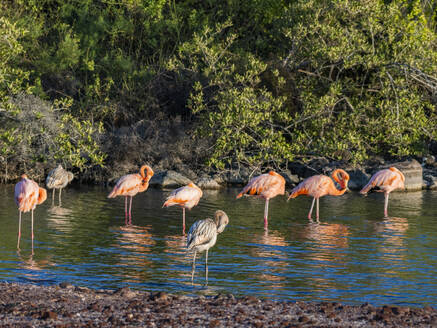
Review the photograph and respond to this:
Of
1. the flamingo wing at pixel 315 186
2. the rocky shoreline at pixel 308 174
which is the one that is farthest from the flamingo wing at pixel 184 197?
the rocky shoreline at pixel 308 174

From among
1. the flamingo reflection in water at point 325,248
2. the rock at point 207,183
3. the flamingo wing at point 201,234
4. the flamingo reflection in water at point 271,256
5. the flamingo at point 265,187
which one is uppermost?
the flamingo at point 265,187

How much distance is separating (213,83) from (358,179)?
18.2 ft

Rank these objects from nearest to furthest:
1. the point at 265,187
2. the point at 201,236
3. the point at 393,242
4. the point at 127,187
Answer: the point at 201,236 → the point at 393,242 → the point at 265,187 → the point at 127,187

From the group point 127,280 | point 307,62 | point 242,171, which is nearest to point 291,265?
point 127,280

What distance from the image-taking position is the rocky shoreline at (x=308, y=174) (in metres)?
21.0

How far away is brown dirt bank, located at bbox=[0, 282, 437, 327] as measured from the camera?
6488mm

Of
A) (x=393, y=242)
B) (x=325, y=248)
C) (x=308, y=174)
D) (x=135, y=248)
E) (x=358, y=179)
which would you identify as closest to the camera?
(x=135, y=248)

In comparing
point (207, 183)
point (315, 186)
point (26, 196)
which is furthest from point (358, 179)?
point (26, 196)

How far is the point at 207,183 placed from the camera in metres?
20.9

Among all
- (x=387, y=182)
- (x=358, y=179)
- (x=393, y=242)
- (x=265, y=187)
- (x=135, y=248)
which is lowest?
(x=135, y=248)

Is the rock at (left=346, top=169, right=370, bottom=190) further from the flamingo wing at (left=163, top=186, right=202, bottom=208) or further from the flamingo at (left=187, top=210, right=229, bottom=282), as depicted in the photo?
the flamingo at (left=187, top=210, right=229, bottom=282)

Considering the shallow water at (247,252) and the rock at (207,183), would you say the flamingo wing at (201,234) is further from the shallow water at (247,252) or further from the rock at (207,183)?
the rock at (207,183)

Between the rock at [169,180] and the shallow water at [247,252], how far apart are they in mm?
3911

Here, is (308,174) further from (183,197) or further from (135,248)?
(135,248)
